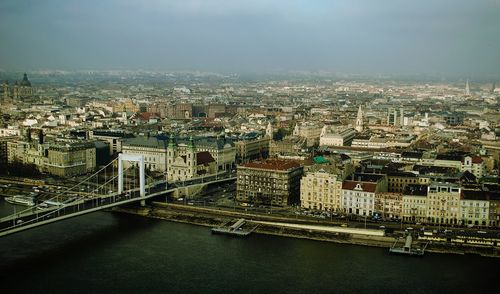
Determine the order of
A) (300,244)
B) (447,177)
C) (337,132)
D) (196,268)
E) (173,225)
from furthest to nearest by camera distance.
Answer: (337,132)
(447,177)
(173,225)
(300,244)
(196,268)

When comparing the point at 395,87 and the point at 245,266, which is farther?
the point at 395,87

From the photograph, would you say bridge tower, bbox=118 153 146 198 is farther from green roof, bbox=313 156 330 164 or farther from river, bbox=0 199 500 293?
green roof, bbox=313 156 330 164

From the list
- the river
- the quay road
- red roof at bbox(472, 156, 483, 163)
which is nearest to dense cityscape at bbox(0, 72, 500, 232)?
red roof at bbox(472, 156, 483, 163)

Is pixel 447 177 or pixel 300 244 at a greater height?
pixel 447 177

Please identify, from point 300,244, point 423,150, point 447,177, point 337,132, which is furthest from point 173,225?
point 337,132

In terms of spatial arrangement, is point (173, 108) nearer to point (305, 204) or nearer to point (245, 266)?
point (305, 204)

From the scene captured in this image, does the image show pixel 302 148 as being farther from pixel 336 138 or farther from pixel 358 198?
pixel 358 198
